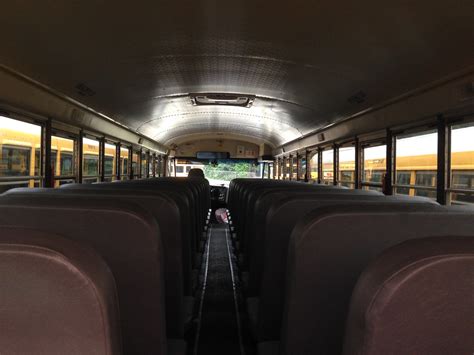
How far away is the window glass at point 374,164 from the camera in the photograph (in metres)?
5.80

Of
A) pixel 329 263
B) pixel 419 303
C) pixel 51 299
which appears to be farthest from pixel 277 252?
pixel 51 299

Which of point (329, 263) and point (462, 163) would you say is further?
point (462, 163)

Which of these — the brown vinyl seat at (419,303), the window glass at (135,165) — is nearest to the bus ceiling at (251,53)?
the brown vinyl seat at (419,303)

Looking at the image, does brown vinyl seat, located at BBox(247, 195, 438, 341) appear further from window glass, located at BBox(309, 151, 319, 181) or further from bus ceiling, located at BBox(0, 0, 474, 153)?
window glass, located at BBox(309, 151, 319, 181)

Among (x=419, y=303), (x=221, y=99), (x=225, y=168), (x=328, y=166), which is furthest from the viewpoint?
(x=225, y=168)

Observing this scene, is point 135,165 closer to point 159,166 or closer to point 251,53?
point 159,166

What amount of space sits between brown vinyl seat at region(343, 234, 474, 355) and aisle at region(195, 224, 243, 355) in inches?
99.6

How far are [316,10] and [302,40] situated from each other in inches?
28.5

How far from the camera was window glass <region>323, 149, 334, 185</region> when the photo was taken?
8.45 m

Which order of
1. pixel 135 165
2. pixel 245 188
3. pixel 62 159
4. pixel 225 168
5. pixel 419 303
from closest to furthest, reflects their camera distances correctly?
pixel 419 303 → pixel 245 188 → pixel 62 159 → pixel 135 165 → pixel 225 168

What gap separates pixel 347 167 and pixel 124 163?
521 cm

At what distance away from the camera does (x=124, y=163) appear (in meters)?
9.70

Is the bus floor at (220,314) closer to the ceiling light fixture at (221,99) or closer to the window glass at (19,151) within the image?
the window glass at (19,151)

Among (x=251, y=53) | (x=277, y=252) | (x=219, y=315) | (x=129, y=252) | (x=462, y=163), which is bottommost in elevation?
(x=219, y=315)
